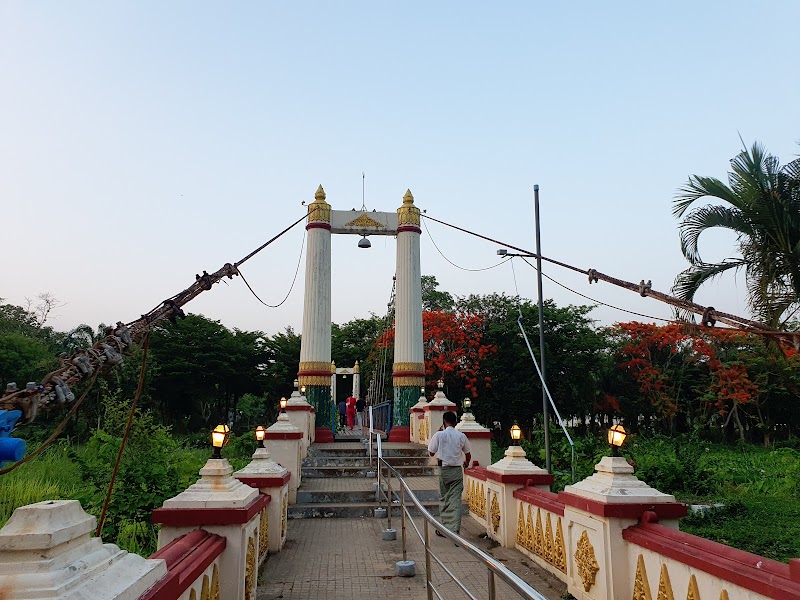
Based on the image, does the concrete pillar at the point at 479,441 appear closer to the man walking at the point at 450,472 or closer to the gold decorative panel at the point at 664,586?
the man walking at the point at 450,472

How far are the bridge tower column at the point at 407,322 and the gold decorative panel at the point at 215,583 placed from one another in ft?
40.2

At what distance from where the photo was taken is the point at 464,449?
7711mm

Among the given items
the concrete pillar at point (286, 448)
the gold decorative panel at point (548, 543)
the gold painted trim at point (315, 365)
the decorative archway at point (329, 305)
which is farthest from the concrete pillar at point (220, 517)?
the gold painted trim at point (315, 365)

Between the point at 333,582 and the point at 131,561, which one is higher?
the point at 131,561

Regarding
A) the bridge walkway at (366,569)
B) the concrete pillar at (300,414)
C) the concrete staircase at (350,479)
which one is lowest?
the bridge walkway at (366,569)

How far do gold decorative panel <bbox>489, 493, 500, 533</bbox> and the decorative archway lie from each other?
848 centimetres

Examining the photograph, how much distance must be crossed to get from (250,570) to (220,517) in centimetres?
89

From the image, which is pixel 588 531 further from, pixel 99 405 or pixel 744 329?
pixel 99 405

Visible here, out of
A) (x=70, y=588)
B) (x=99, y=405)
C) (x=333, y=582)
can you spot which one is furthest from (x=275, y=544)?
(x=99, y=405)

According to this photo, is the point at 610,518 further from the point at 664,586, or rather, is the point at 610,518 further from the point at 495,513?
the point at 495,513

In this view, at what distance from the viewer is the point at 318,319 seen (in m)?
16.5

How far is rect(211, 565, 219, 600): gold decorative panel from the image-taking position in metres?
3.84

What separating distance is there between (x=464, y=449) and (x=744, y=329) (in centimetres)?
420

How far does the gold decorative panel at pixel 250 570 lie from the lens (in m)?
4.53
